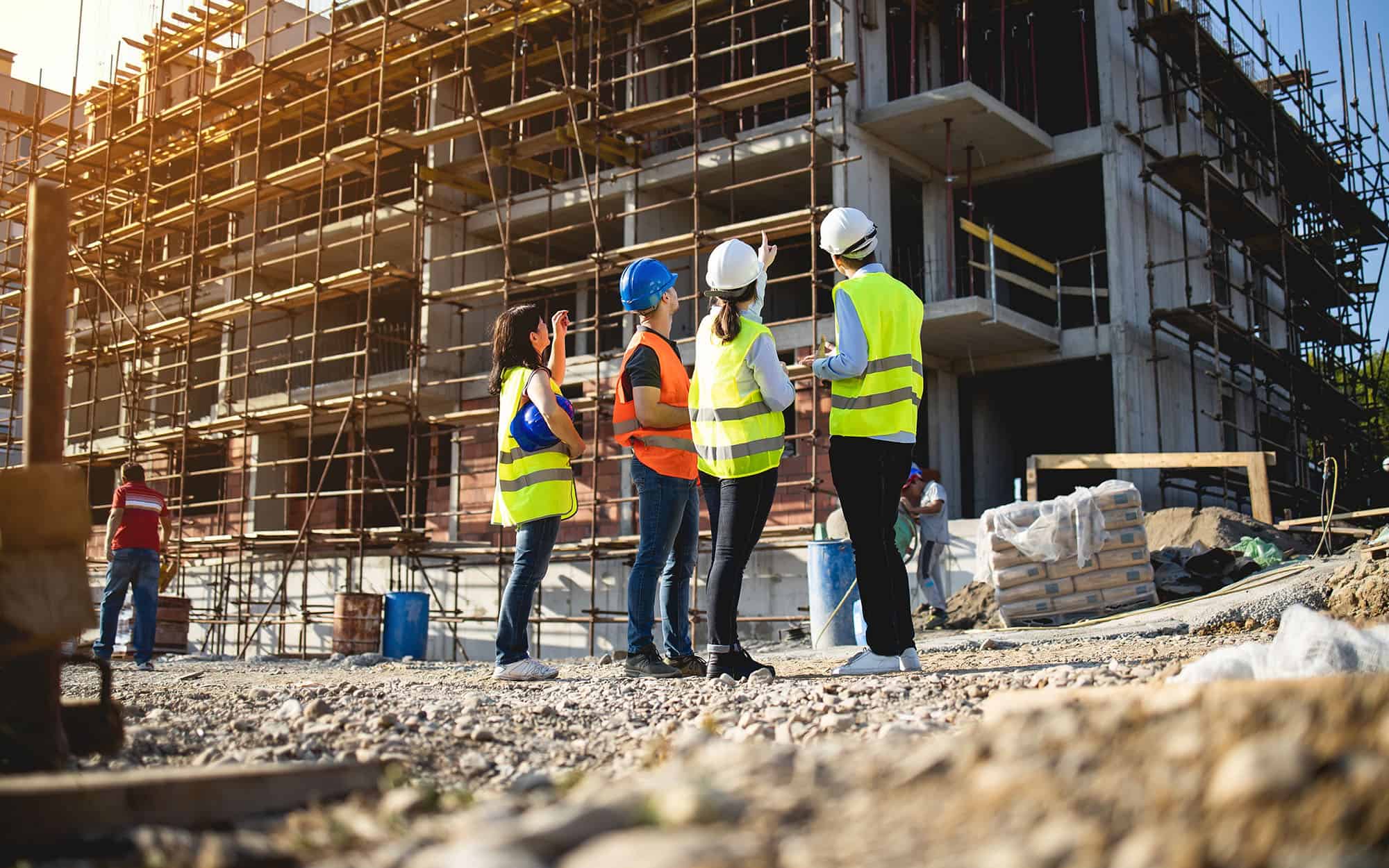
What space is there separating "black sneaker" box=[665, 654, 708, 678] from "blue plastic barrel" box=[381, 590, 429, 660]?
753 cm

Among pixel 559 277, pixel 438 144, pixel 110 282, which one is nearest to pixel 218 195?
pixel 438 144

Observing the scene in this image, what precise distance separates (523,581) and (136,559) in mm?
5575

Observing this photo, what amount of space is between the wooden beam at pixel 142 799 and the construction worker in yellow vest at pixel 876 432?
3.03 metres

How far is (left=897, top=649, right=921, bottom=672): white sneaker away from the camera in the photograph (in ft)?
17.7

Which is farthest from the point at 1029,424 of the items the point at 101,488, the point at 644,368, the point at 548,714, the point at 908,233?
the point at 101,488

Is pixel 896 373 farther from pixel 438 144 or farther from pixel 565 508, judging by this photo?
pixel 438 144

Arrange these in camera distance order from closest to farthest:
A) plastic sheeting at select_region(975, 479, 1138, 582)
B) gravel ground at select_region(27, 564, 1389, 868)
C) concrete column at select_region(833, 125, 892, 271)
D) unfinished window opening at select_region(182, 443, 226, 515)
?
gravel ground at select_region(27, 564, 1389, 868)
plastic sheeting at select_region(975, 479, 1138, 582)
concrete column at select_region(833, 125, 892, 271)
unfinished window opening at select_region(182, 443, 226, 515)

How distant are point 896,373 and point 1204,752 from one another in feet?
11.7

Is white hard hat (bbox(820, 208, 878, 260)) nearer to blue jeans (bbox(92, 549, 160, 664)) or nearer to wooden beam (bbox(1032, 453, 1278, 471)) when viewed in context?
blue jeans (bbox(92, 549, 160, 664))

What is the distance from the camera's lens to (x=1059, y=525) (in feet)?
34.0

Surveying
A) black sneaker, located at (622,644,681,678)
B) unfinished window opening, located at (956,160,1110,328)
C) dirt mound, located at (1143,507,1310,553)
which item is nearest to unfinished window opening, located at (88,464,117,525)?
unfinished window opening, located at (956,160,1110,328)

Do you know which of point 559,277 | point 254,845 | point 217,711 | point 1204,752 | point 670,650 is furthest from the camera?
point 559,277

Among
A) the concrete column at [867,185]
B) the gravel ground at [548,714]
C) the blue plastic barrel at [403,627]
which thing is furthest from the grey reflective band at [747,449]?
the concrete column at [867,185]

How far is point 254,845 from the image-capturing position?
214 cm
